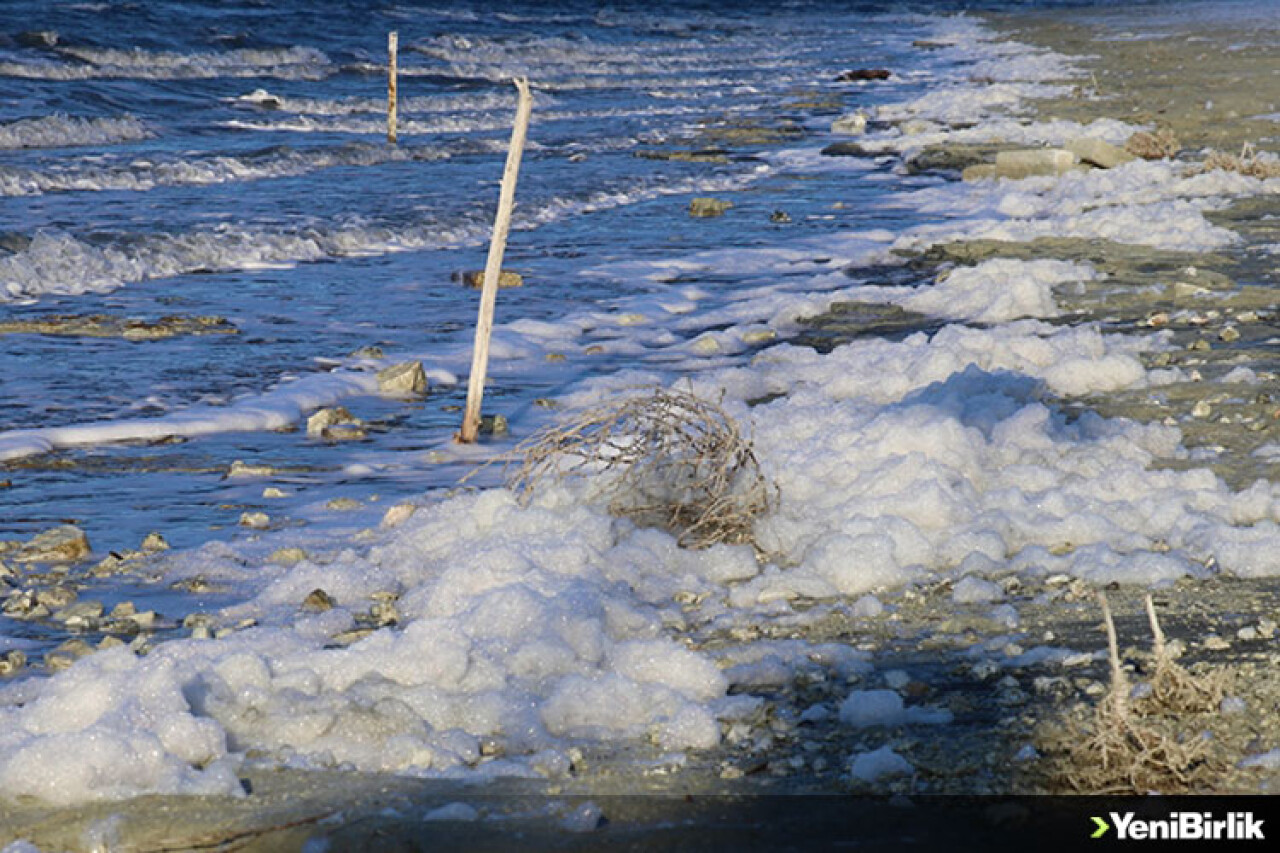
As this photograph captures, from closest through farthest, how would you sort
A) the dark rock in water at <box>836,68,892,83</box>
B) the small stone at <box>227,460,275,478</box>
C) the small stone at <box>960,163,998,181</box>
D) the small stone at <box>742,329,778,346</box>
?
the small stone at <box>227,460,275,478</box>
the small stone at <box>742,329,778,346</box>
the small stone at <box>960,163,998,181</box>
the dark rock in water at <box>836,68,892,83</box>

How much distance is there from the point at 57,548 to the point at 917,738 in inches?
156

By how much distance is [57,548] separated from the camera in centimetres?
644

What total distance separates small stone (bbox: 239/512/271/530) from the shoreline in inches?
103

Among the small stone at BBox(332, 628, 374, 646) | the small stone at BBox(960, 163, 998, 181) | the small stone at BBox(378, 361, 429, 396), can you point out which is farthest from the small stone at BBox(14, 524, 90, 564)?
the small stone at BBox(960, 163, 998, 181)

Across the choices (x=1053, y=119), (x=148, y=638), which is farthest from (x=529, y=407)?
(x=1053, y=119)

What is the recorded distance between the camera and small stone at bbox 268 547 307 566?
20.9 ft

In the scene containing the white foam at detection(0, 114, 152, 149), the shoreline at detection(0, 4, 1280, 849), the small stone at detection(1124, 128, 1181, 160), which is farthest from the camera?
the white foam at detection(0, 114, 152, 149)

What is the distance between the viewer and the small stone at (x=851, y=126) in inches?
1010

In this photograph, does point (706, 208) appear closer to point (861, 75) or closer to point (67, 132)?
point (67, 132)

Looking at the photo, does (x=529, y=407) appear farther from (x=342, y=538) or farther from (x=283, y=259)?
(x=283, y=259)

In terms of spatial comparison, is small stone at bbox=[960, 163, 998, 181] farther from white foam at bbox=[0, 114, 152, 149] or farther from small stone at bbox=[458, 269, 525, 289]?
white foam at bbox=[0, 114, 152, 149]

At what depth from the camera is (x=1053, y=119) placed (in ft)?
75.5

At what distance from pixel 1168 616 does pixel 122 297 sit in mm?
10332

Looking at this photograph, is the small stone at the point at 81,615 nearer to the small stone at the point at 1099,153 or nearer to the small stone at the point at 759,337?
the small stone at the point at 759,337
